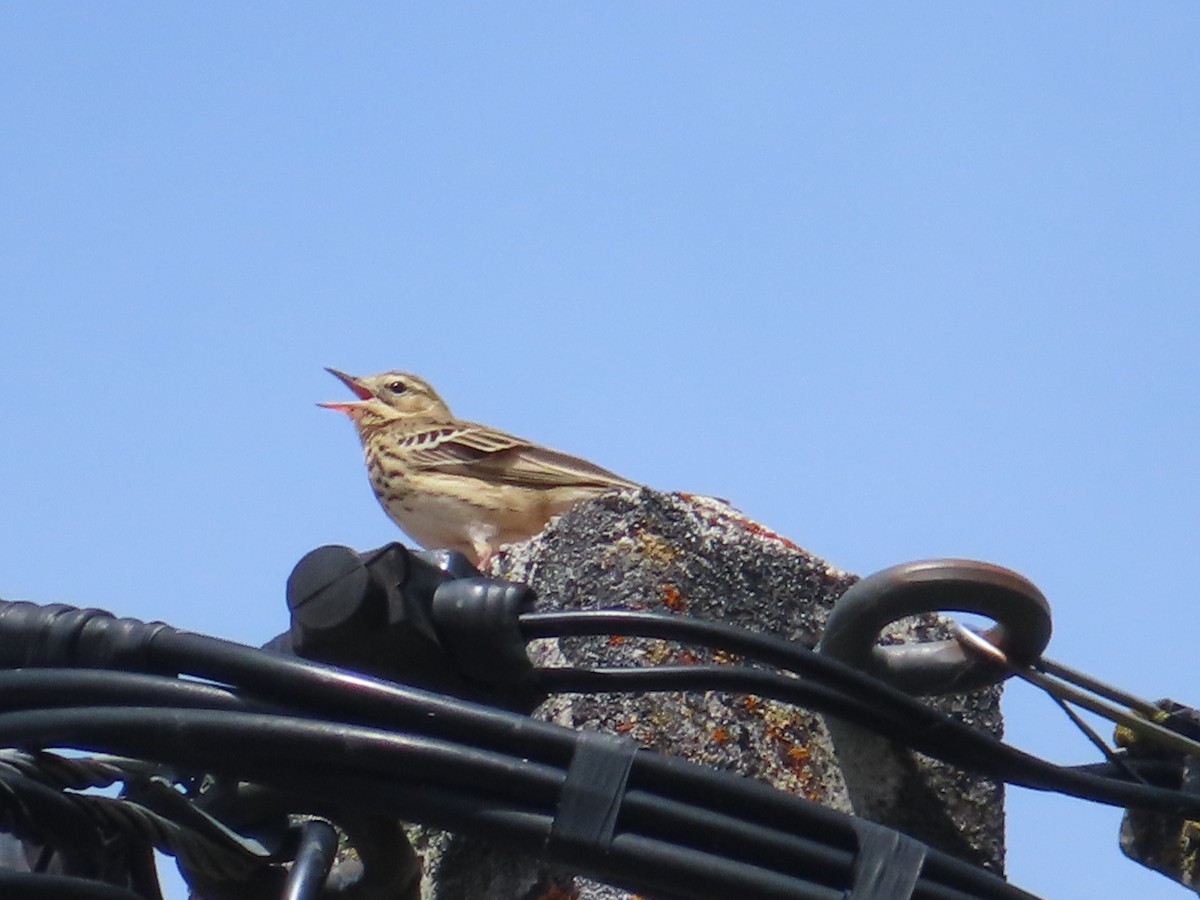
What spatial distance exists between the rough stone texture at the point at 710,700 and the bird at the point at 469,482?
5.30 metres

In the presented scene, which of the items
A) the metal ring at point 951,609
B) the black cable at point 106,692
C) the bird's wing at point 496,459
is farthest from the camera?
the bird's wing at point 496,459

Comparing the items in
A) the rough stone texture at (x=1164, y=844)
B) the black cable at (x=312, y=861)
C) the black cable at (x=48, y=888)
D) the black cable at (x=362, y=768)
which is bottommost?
the black cable at (x=48, y=888)

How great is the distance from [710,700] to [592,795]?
730mm

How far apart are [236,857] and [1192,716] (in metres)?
1.28

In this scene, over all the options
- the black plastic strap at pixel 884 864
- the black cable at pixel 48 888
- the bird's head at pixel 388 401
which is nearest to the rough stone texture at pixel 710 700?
the black plastic strap at pixel 884 864

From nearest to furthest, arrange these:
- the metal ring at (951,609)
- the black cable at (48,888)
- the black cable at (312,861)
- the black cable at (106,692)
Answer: the black cable at (48,888) → the black cable at (106,692) → the black cable at (312,861) → the metal ring at (951,609)

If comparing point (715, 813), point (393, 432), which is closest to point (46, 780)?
point (715, 813)

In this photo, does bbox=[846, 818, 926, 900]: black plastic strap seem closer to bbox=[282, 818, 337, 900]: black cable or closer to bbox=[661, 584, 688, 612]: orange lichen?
bbox=[282, 818, 337, 900]: black cable

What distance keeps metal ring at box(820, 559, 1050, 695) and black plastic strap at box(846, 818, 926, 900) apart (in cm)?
46

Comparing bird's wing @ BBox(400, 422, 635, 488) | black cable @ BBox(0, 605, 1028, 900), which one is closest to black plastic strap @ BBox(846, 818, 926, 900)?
black cable @ BBox(0, 605, 1028, 900)

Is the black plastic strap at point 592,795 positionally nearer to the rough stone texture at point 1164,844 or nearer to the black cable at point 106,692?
the black cable at point 106,692

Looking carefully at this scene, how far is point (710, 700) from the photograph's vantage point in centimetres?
281

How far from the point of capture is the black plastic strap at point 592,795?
209 centimetres

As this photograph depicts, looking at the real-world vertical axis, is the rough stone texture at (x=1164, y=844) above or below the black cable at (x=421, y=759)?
above
